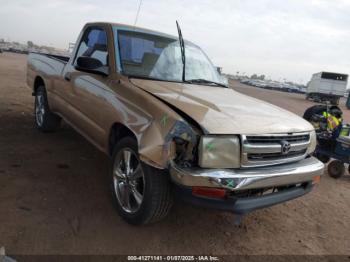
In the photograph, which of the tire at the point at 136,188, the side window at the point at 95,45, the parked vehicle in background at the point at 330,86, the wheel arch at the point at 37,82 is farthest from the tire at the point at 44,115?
the parked vehicle in background at the point at 330,86

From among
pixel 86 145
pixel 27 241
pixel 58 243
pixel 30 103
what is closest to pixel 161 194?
pixel 58 243

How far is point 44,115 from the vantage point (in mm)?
6055

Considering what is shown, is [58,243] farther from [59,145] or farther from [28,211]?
[59,145]

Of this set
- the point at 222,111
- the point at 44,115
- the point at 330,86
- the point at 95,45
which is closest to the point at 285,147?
the point at 222,111

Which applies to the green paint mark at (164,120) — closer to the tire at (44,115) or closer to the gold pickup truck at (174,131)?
the gold pickup truck at (174,131)

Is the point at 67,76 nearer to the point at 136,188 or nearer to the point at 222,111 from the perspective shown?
the point at 136,188

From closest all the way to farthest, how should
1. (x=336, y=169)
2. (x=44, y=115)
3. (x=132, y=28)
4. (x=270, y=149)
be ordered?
(x=270, y=149) → (x=132, y=28) → (x=44, y=115) → (x=336, y=169)

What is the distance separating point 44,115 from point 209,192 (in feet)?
13.5

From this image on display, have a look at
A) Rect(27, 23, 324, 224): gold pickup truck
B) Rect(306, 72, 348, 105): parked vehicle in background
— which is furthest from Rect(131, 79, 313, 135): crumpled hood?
Rect(306, 72, 348, 105): parked vehicle in background

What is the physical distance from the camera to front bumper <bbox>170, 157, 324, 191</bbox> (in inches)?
111

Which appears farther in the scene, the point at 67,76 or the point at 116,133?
the point at 67,76

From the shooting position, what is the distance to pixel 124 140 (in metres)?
3.48

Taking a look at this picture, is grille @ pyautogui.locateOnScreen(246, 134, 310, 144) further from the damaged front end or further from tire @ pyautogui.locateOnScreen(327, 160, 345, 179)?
tire @ pyautogui.locateOnScreen(327, 160, 345, 179)

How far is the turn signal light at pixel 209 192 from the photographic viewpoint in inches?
112
